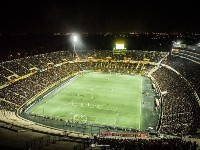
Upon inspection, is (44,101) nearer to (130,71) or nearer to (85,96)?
(85,96)

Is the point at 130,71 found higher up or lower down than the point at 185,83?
higher up

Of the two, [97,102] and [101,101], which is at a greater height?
[101,101]

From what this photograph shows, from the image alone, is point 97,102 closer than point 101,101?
Yes

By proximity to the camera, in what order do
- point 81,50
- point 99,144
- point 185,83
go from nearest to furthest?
point 99,144
point 185,83
point 81,50

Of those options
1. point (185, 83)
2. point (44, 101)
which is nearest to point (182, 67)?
point (185, 83)

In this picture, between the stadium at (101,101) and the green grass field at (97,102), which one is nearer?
the stadium at (101,101)
